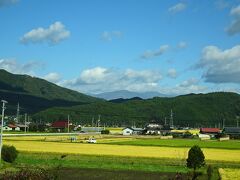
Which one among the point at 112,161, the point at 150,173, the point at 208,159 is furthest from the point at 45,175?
the point at 208,159

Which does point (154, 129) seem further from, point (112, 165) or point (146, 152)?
point (112, 165)

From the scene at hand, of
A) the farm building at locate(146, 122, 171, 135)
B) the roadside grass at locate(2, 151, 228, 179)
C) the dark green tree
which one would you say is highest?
the farm building at locate(146, 122, 171, 135)

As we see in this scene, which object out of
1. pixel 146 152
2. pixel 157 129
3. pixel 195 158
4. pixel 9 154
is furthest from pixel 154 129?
pixel 195 158

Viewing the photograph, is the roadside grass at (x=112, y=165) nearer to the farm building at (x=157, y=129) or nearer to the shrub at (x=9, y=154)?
the shrub at (x=9, y=154)

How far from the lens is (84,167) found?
4428 cm

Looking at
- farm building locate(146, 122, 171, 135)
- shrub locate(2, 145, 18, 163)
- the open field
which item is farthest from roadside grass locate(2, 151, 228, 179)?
farm building locate(146, 122, 171, 135)

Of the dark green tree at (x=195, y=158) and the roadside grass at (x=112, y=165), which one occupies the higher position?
the dark green tree at (x=195, y=158)

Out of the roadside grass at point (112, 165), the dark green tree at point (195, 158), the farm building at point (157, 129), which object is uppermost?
the farm building at point (157, 129)

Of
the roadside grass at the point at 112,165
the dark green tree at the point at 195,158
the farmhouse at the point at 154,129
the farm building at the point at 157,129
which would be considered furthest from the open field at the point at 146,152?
the farm building at the point at 157,129

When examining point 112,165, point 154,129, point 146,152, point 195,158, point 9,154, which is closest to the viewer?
point 195,158

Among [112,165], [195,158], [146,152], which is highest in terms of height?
[195,158]

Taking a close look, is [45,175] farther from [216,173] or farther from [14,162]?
[14,162]

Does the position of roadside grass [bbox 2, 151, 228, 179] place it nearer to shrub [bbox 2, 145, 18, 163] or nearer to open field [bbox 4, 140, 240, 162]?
shrub [bbox 2, 145, 18, 163]

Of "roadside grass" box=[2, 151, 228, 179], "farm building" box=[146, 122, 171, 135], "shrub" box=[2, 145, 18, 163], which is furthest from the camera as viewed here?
"farm building" box=[146, 122, 171, 135]
